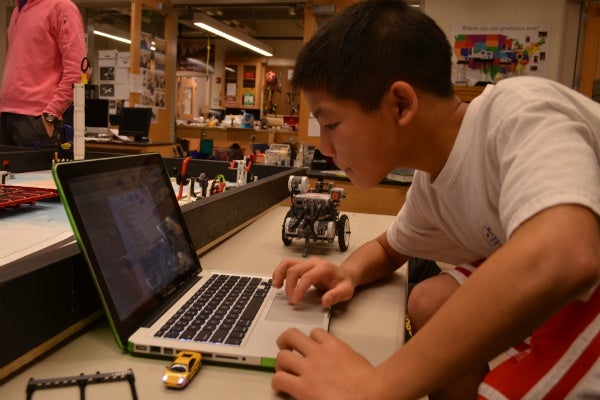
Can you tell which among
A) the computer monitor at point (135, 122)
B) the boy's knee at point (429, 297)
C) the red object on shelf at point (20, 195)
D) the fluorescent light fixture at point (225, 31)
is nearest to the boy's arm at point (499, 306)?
the boy's knee at point (429, 297)

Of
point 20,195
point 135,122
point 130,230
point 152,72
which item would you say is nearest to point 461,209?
point 130,230

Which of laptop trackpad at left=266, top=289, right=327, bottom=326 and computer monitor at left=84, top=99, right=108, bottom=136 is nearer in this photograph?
laptop trackpad at left=266, top=289, right=327, bottom=326

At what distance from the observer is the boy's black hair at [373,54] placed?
2.49 feet

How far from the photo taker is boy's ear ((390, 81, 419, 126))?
0.75 metres

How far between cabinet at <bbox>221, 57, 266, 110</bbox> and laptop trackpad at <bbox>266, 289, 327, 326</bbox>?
9661mm

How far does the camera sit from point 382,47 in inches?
30.0

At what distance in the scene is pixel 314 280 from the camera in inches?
33.0

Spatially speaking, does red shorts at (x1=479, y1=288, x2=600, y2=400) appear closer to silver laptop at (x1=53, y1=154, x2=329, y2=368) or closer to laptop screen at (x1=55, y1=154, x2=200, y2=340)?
silver laptop at (x1=53, y1=154, x2=329, y2=368)

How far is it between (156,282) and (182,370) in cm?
22

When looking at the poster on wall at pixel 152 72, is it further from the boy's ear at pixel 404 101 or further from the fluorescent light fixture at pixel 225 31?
the boy's ear at pixel 404 101

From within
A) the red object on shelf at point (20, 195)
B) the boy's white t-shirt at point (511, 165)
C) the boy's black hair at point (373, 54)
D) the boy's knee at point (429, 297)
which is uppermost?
the boy's black hair at point (373, 54)

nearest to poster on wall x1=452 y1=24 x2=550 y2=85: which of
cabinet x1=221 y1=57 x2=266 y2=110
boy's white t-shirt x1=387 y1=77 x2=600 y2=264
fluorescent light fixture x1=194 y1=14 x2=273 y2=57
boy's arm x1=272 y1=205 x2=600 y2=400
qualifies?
fluorescent light fixture x1=194 y1=14 x2=273 y2=57

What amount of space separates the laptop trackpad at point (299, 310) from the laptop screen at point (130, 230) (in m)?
0.17

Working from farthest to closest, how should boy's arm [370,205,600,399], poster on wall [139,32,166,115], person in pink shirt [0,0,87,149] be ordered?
1. poster on wall [139,32,166,115]
2. person in pink shirt [0,0,87,149]
3. boy's arm [370,205,600,399]
